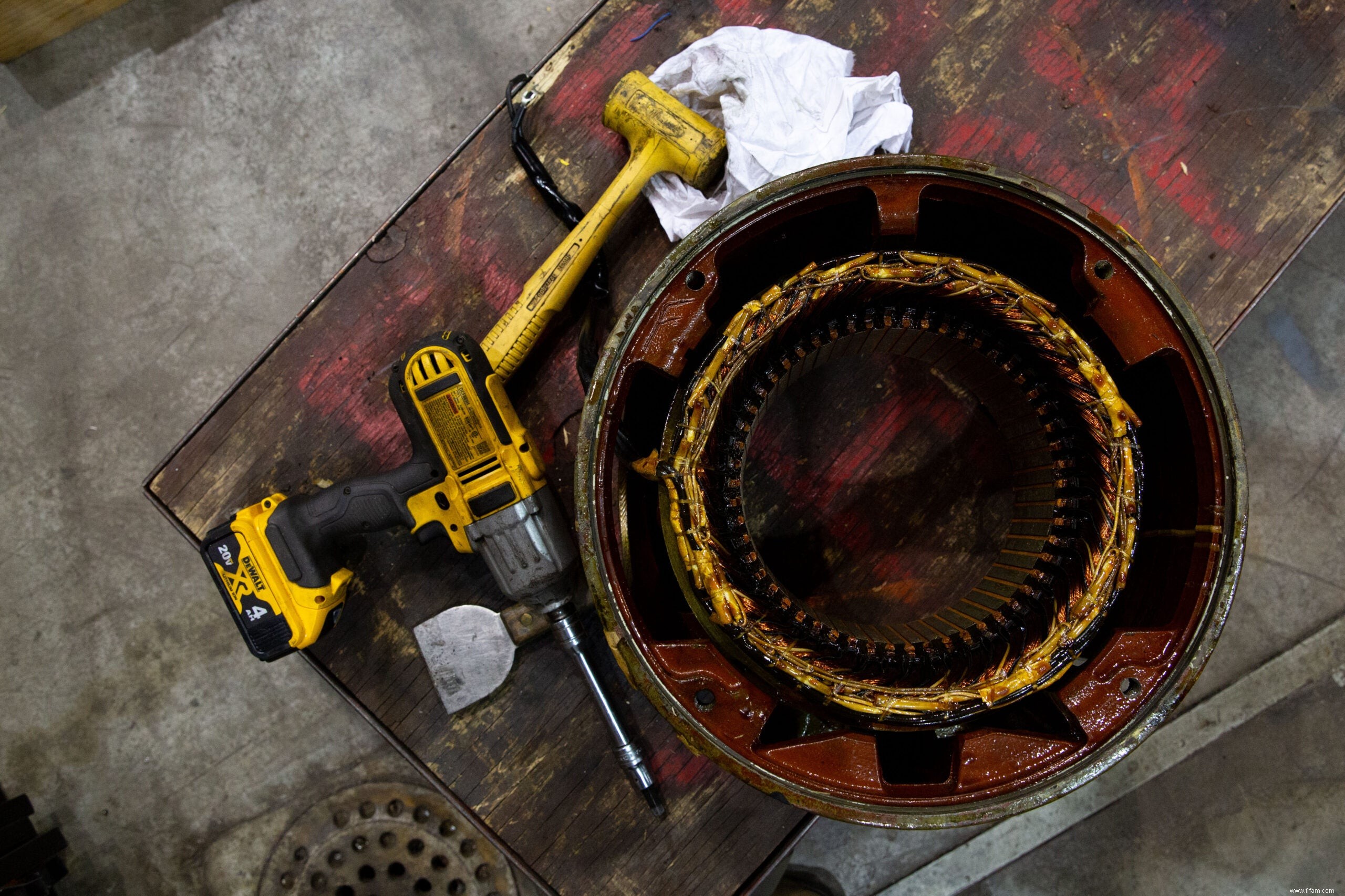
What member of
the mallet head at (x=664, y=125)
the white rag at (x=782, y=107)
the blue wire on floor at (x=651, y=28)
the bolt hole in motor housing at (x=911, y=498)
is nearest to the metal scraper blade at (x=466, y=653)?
the bolt hole in motor housing at (x=911, y=498)

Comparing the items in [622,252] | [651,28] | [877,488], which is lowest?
[877,488]

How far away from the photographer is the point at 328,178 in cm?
257

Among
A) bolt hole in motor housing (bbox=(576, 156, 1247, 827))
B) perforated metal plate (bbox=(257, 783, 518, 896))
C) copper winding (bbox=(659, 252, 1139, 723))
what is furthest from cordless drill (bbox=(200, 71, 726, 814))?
perforated metal plate (bbox=(257, 783, 518, 896))

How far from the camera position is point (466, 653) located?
1654 mm

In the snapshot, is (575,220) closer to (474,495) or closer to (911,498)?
(474,495)

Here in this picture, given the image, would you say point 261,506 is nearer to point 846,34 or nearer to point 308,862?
point 308,862

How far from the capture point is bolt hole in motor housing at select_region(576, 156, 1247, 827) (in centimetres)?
129

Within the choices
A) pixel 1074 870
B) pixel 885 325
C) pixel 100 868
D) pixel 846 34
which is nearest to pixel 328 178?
pixel 846 34

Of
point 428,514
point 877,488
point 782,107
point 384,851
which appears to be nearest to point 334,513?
point 428,514

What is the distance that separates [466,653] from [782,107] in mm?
1408

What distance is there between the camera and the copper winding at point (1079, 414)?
4.27ft

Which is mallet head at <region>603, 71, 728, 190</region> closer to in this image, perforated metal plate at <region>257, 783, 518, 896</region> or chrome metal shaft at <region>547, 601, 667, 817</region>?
chrome metal shaft at <region>547, 601, 667, 817</region>

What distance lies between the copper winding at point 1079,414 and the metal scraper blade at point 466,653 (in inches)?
21.0

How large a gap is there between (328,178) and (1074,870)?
343 centimetres
